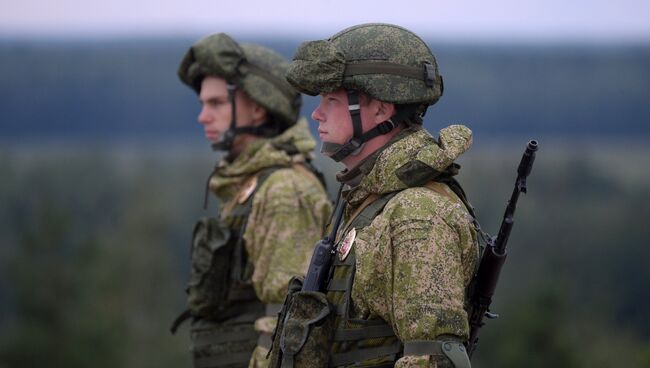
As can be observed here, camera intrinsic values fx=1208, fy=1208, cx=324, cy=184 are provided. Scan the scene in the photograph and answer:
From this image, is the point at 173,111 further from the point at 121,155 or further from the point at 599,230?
the point at 599,230

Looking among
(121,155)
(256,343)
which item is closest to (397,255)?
(256,343)

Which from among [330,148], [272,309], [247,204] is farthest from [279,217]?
[330,148]

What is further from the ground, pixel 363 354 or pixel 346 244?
pixel 346 244

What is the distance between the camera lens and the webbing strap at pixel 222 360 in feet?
25.6

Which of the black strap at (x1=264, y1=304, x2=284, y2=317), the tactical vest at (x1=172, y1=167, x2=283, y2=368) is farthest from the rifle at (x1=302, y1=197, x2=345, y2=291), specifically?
the tactical vest at (x1=172, y1=167, x2=283, y2=368)

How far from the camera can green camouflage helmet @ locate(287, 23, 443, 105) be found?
5.38 m

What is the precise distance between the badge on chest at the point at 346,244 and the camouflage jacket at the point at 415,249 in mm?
74

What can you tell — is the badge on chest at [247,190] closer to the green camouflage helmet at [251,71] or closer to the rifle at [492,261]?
the green camouflage helmet at [251,71]

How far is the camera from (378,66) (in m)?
5.39

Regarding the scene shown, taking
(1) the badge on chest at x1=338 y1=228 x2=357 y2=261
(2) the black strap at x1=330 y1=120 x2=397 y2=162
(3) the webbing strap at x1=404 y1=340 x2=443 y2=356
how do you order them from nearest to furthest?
(3) the webbing strap at x1=404 y1=340 x2=443 y2=356
(1) the badge on chest at x1=338 y1=228 x2=357 y2=261
(2) the black strap at x1=330 y1=120 x2=397 y2=162

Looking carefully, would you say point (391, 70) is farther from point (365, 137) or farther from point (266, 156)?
point (266, 156)

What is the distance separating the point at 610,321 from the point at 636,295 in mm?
6261

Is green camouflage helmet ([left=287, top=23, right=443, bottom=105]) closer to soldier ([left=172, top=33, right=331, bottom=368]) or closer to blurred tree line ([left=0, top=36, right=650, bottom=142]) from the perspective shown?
soldier ([left=172, top=33, right=331, bottom=368])

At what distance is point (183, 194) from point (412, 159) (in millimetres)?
71640
